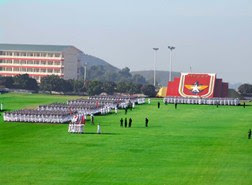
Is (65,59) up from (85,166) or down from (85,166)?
up

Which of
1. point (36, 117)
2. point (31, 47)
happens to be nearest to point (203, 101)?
point (36, 117)

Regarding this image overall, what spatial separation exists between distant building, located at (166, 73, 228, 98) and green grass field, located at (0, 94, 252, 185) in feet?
148

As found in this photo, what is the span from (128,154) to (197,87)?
71254mm

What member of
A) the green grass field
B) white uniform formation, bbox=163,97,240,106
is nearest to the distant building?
white uniform formation, bbox=163,97,240,106

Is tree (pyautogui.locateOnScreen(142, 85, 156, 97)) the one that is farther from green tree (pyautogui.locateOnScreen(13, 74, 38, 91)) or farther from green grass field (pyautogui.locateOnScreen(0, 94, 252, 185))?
green grass field (pyautogui.locateOnScreen(0, 94, 252, 185))

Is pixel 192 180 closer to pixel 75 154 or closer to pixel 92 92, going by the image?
pixel 75 154

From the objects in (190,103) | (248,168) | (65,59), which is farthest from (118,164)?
(65,59)

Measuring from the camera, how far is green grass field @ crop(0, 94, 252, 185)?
38125 millimetres

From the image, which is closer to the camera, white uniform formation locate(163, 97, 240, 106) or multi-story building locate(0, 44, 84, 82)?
white uniform formation locate(163, 97, 240, 106)

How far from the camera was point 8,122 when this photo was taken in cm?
6669

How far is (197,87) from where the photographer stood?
11606 cm

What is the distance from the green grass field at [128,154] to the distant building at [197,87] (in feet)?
148

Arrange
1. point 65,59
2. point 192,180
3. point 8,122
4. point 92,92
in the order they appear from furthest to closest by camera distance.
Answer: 1. point 65,59
2. point 92,92
3. point 8,122
4. point 192,180

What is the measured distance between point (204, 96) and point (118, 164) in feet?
240
